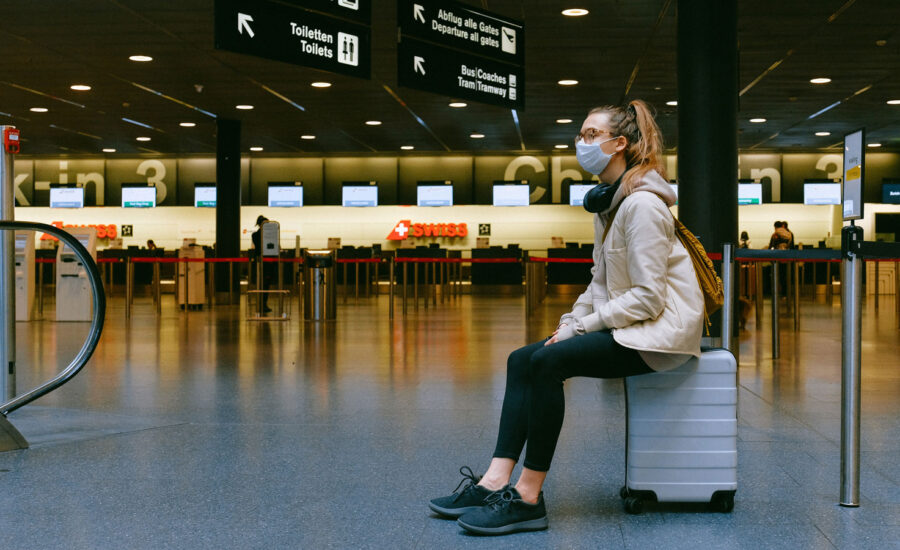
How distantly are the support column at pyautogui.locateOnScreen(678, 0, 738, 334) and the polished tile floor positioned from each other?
4.40ft

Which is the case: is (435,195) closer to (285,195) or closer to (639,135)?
(285,195)

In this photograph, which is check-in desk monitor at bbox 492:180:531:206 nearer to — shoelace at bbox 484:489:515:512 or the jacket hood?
the jacket hood

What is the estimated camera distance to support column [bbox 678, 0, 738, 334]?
768 cm

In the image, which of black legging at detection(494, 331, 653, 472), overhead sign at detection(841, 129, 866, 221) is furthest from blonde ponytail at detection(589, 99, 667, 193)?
overhead sign at detection(841, 129, 866, 221)

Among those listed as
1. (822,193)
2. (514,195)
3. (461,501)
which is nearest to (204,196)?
(514,195)

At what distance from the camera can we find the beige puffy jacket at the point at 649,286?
9.92 ft

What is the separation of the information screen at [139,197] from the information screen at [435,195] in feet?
26.2

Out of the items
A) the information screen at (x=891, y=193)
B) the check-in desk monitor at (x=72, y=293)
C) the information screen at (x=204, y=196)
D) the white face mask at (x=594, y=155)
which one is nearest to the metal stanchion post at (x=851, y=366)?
the white face mask at (x=594, y=155)

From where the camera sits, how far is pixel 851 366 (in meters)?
3.27

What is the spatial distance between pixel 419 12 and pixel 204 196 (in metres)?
19.9

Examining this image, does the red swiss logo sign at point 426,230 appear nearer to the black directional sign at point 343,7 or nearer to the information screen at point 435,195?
the information screen at point 435,195

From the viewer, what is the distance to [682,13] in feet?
26.3

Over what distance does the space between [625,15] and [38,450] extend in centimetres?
871

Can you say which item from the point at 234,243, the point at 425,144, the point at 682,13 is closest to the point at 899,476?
the point at 682,13
